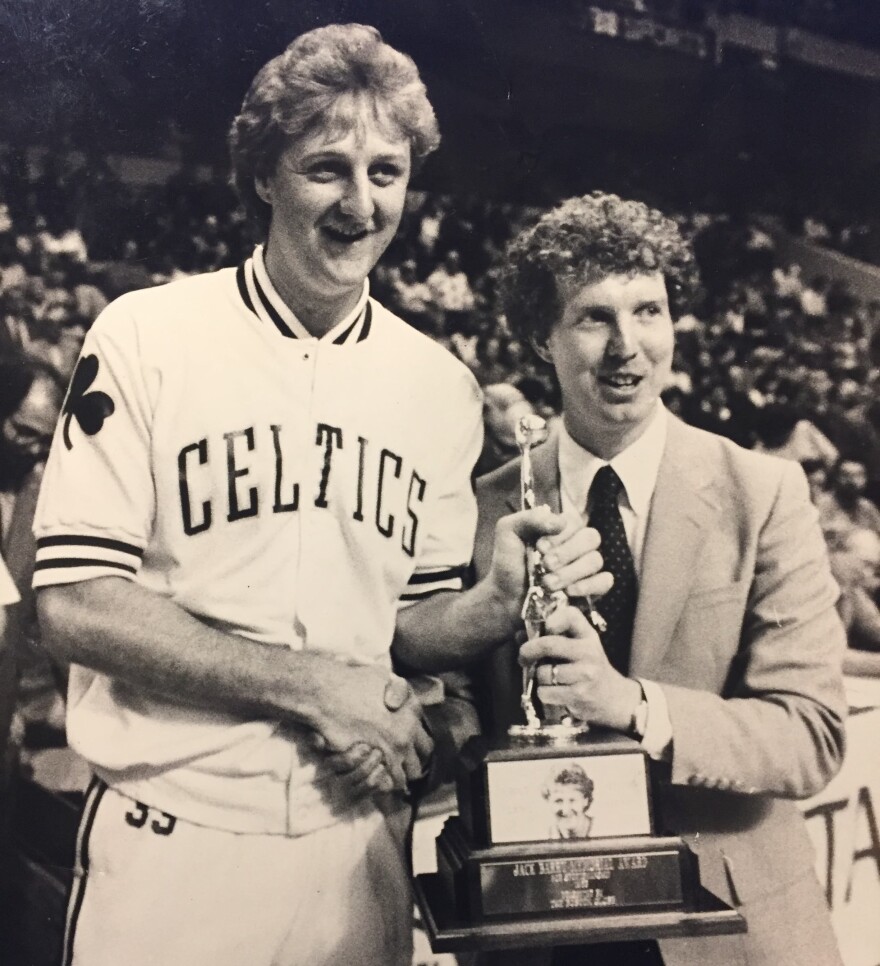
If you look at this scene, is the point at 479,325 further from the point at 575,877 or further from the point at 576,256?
the point at 575,877

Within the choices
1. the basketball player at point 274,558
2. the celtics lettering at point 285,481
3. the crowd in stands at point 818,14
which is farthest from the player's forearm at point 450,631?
the crowd in stands at point 818,14

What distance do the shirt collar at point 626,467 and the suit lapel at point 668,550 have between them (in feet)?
0.07

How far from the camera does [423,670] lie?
5.89 ft

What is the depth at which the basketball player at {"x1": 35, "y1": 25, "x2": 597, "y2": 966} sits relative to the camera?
5.41 feet

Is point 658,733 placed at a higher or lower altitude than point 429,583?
lower

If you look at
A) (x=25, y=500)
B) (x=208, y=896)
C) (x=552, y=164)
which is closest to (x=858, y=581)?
(x=552, y=164)

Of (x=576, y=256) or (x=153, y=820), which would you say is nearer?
(x=153, y=820)

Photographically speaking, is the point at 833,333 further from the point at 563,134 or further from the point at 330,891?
the point at 330,891

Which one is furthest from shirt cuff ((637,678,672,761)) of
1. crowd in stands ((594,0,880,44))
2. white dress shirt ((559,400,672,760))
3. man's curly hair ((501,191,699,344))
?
crowd in stands ((594,0,880,44))

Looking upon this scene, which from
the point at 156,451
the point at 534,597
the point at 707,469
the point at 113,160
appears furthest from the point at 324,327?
the point at 707,469

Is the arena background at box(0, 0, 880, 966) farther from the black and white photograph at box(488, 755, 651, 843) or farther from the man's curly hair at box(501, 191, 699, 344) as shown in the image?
the black and white photograph at box(488, 755, 651, 843)

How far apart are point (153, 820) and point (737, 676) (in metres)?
1.04

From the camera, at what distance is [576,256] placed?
184cm

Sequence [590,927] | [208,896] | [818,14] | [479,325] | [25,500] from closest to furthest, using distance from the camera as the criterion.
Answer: [590,927], [208,896], [25,500], [479,325], [818,14]
